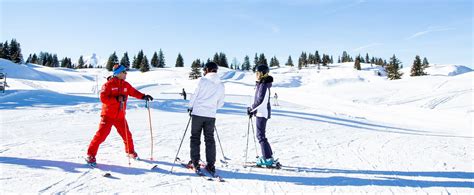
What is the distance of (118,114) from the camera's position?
19.2 ft

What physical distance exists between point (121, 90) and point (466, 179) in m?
6.64

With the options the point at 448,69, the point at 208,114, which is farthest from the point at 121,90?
the point at 448,69

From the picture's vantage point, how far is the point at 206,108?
17.5 feet

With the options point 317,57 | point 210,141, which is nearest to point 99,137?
point 210,141

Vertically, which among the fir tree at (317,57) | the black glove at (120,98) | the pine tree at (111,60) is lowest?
the black glove at (120,98)

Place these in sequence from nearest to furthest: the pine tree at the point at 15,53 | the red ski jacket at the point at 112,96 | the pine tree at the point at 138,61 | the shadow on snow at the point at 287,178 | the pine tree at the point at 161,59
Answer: the shadow on snow at the point at 287,178 → the red ski jacket at the point at 112,96 → the pine tree at the point at 15,53 → the pine tree at the point at 138,61 → the pine tree at the point at 161,59

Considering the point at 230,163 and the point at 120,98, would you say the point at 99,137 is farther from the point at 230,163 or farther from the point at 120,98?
the point at 230,163

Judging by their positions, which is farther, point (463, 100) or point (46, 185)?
point (463, 100)

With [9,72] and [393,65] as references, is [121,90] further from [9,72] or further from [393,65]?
[393,65]

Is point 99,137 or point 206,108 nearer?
point 206,108

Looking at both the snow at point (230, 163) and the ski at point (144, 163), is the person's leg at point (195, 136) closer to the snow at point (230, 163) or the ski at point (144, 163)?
the snow at point (230, 163)

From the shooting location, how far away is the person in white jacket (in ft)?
17.4

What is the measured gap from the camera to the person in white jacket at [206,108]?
17.4ft

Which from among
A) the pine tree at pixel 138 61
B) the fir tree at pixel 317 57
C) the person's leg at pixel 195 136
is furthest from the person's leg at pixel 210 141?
the fir tree at pixel 317 57
